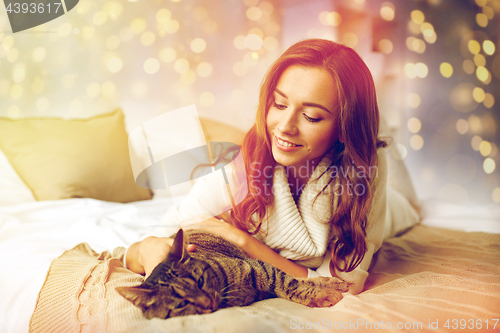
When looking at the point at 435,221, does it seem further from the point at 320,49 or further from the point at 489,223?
the point at 320,49

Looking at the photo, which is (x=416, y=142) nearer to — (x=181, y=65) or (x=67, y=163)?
(x=181, y=65)

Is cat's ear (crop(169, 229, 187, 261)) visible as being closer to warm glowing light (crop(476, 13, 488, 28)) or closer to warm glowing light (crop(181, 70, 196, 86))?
warm glowing light (crop(181, 70, 196, 86))

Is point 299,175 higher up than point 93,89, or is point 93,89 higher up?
point 93,89

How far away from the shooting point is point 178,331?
0.34 meters

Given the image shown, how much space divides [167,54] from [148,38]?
7cm

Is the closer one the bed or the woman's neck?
the bed

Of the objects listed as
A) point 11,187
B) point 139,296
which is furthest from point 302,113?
point 11,187

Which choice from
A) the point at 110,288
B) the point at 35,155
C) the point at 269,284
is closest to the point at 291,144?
the point at 269,284

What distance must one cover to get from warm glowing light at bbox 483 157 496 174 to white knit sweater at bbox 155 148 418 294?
29 cm

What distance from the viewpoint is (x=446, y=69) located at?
0.64 m

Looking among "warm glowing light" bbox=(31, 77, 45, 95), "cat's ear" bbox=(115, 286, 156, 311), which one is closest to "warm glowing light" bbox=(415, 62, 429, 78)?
"cat's ear" bbox=(115, 286, 156, 311)

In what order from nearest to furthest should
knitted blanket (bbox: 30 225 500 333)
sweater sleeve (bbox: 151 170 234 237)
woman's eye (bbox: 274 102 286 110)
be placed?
knitted blanket (bbox: 30 225 500 333) → woman's eye (bbox: 274 102 286 110) → sweater sleeve (bbox: 151 170 234 237)

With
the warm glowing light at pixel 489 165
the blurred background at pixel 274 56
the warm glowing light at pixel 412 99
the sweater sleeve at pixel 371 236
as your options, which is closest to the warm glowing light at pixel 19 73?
the blurred background at pixel 274 56

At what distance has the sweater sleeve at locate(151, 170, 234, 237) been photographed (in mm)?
560
